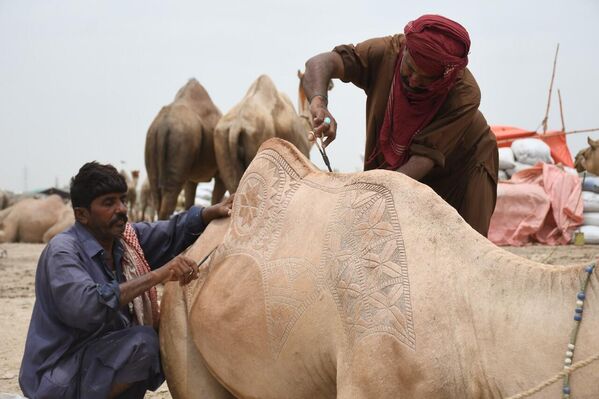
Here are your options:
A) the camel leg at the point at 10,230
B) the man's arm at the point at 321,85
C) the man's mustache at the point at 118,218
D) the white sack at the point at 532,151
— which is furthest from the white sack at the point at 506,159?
the man's mustache at the point at 118,218

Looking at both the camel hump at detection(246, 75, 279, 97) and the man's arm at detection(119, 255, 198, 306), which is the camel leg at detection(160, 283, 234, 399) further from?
the camel hump at detection(246, 75, 279, 97)

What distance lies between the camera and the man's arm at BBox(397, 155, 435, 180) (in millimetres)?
2896

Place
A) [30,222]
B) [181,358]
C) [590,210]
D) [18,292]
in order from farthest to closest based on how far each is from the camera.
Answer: [30,222] < [590,210] < [18,292] < [181,358]

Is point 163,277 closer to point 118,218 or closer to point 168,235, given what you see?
point 118,218

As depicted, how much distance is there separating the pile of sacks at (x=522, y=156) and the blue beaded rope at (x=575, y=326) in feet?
43.4

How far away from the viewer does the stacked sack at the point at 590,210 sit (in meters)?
12.3

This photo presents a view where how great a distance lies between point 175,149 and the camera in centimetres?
1080

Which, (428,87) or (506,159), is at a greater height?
(428,87)

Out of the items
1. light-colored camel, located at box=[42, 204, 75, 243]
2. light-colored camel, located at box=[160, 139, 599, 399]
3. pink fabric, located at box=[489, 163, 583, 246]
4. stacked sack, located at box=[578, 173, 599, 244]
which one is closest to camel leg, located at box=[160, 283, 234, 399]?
light-colored camel, located at box=[160, 139, 599, 399]

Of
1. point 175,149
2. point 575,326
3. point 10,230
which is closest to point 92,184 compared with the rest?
point 575,326

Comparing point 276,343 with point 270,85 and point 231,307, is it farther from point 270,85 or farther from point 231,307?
point 270,85

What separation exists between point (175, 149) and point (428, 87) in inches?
324

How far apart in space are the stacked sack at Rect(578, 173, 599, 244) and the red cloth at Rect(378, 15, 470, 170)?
996 cm

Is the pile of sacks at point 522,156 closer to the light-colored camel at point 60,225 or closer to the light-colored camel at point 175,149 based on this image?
the light-colored camel at point 175,149
